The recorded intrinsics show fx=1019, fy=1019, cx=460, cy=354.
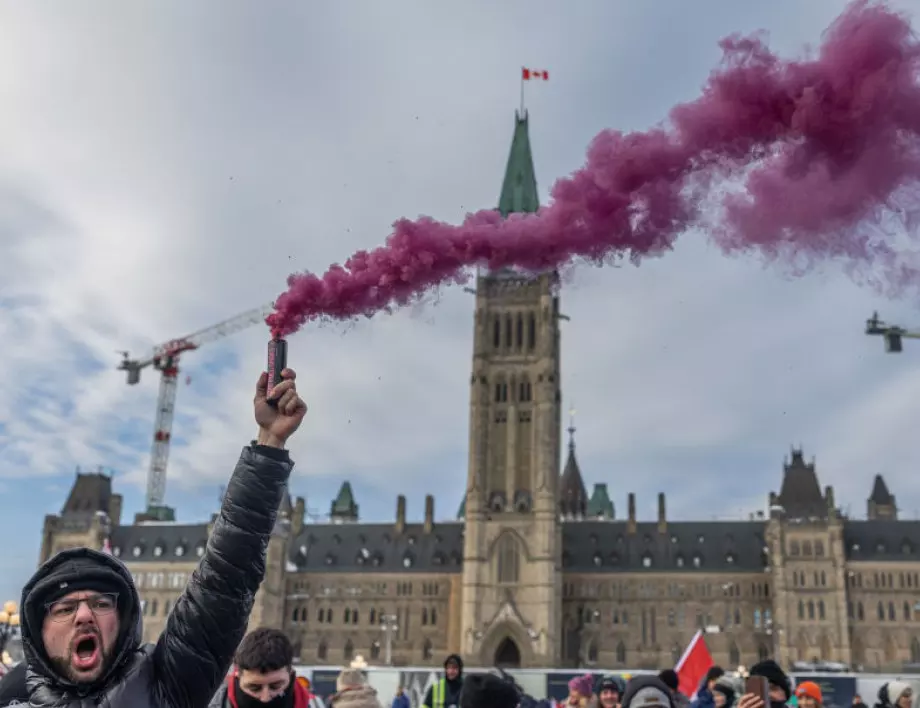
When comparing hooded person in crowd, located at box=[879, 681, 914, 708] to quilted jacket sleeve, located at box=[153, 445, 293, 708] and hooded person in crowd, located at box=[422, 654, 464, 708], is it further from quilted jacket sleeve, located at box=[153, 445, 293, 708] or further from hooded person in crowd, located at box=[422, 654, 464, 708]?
quilted jacket sleeve, located at box=[153, 445, 293, 708]

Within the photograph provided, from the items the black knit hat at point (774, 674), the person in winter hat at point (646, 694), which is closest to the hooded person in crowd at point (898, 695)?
the black knit hat at point (774, 674)

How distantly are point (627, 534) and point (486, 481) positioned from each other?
1787cm

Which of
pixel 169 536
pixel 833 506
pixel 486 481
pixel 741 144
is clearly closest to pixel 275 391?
pixel 741 144

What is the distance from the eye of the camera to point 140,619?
3.55 meters

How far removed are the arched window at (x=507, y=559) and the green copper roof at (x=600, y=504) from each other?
167ft

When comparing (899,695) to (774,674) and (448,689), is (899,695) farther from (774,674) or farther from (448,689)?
(448,689)

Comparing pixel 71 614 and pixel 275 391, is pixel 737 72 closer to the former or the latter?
pixel 275 391

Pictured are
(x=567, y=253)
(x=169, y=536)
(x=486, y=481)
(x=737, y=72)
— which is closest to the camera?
(x=737, y=72)

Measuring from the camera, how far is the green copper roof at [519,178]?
94.4m

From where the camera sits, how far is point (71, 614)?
11.2 ft

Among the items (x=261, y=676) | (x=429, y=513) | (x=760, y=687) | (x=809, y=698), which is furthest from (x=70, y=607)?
(x=429, y=513)

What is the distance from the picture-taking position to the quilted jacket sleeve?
3.48m

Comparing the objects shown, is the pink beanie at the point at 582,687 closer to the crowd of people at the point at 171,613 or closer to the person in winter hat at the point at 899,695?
the person in winter hat at the point at 899,695

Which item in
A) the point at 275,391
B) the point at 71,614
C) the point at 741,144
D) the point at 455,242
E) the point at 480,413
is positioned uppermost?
the point at 480,413
